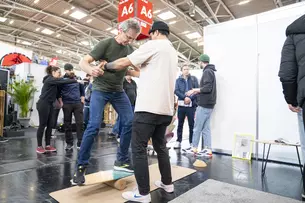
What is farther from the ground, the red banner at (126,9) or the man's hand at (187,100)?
the red banner at (126,9)

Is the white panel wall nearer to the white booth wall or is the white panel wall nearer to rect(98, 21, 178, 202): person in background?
the white booth wall

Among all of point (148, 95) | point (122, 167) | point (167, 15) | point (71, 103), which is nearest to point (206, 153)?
point (122, 167)

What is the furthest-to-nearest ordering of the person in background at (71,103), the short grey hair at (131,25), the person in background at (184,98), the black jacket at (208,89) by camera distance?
the person in background at (184,98)
the person in background at (71,103)
the black jacket at (208,89)
the short grey hair at (131,25)

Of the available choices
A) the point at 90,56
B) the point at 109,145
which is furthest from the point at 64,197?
the point at 109,145

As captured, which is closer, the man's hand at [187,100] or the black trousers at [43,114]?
the black trousers at [43,114]

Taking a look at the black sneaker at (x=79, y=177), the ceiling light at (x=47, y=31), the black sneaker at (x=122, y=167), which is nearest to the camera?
the black sneaker at (x=79, y=177)

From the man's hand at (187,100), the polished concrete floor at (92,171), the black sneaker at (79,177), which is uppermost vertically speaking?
the man's hand at (187,100)

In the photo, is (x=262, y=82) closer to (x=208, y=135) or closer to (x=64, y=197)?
(x=208, y=135)

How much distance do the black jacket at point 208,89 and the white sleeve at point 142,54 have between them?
2.03 metres

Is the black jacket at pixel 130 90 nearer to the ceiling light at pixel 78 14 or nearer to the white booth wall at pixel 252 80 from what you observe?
the white booth wall at pixel 252 80

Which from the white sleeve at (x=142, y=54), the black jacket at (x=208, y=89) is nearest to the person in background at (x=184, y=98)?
the black jacket at (x=208, y=89)

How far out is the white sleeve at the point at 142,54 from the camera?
168cm

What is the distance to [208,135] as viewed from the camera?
143 inches

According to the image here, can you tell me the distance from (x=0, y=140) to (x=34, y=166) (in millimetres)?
2374
